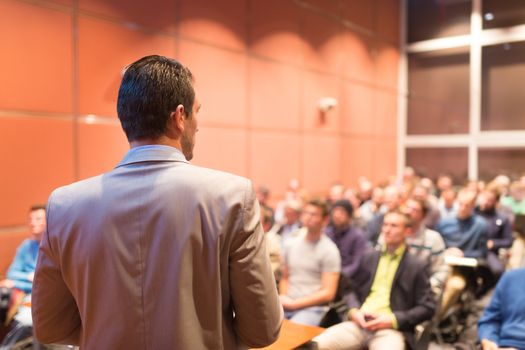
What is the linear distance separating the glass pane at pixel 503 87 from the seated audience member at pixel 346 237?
5980 millimetres

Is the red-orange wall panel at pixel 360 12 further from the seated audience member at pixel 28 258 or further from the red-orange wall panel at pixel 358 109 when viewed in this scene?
the seated audience member at pixel 28 258

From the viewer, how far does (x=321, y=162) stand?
760cm

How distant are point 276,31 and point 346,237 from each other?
3.43 metres

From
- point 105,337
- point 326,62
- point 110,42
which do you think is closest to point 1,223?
point 110,42

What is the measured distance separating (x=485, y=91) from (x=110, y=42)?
753cm

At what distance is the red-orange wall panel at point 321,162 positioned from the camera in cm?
728

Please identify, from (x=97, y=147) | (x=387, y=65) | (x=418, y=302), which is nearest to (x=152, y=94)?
(x=418, y=302)

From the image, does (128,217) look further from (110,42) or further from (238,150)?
(238,150)

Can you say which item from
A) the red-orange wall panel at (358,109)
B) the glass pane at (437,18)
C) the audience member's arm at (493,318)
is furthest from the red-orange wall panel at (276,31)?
the audience member's arm at (493,318)

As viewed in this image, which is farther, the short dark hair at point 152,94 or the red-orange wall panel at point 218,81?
the red-orange wall panel at point 218,81

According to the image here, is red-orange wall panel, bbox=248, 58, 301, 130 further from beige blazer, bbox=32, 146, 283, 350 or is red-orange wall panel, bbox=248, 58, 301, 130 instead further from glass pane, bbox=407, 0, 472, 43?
beige blazer, bbox=32, 146, 283, 350

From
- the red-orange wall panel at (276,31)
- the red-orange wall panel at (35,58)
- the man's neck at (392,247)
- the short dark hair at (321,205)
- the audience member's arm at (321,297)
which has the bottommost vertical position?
the audience member's arm at (321,297)

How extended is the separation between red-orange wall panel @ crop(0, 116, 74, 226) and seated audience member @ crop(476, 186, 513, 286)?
13.9ft

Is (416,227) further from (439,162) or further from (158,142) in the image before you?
(439,162)
